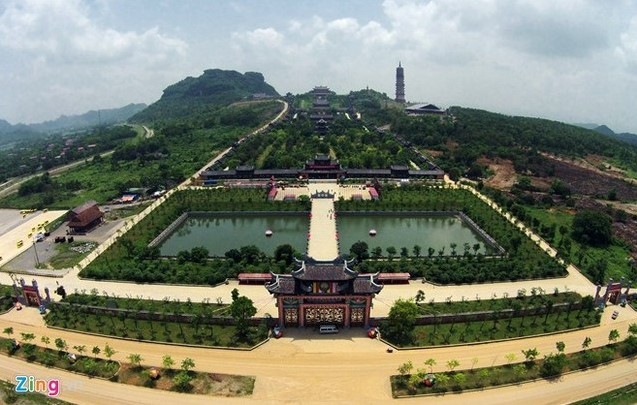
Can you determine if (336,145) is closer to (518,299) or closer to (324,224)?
(324,224)

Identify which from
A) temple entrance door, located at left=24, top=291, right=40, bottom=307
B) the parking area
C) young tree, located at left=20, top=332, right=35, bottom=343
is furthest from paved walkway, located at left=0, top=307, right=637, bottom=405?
the parking area

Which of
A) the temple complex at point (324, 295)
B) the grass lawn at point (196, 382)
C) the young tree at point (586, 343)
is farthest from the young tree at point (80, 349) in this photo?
the young tree at point (586, 343)

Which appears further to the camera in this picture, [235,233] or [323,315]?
[235,233]

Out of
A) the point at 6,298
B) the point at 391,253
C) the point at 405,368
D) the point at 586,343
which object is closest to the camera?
the point at 405,368

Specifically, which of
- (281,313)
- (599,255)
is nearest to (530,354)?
(281,313)

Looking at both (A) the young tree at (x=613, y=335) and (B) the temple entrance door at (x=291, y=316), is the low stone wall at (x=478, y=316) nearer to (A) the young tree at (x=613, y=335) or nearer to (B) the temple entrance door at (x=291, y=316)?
(A) the young tree at (x=613, y=335)

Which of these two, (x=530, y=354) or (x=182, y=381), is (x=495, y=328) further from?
(x=182, y=381)

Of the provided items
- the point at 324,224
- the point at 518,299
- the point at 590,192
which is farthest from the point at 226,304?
the point at 590,192
